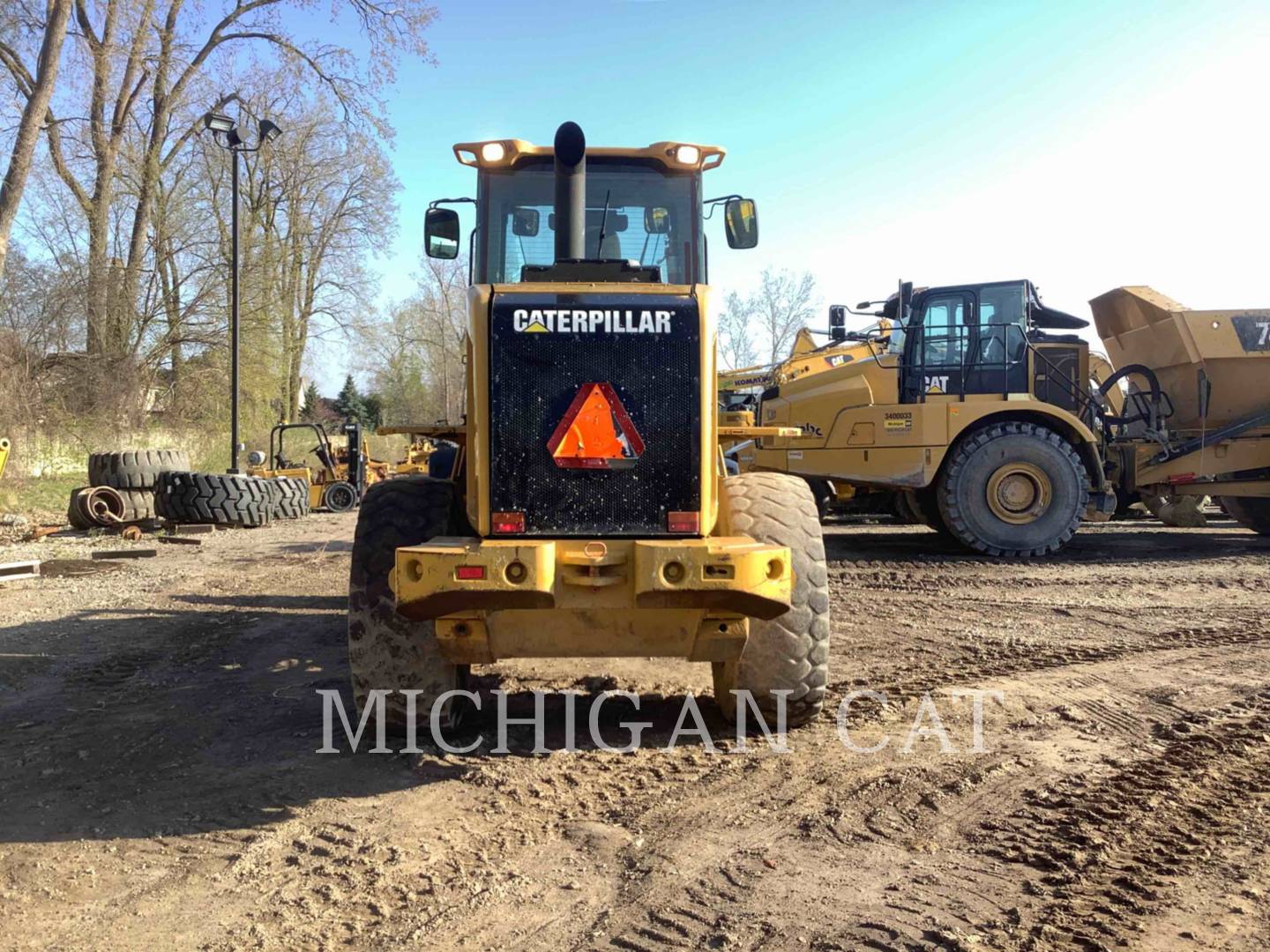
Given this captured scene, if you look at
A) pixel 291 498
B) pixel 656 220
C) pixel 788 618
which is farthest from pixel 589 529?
pixel 291 498

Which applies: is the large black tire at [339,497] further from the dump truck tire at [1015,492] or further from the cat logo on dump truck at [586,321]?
the cat logo on dump truck at [586,321]

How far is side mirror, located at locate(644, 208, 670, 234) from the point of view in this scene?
207 inches

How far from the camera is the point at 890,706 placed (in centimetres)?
505

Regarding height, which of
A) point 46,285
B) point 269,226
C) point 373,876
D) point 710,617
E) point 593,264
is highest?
point 269,226

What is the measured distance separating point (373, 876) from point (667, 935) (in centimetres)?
106

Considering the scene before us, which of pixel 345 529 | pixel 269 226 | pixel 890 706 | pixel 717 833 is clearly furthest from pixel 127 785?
pixel 269 226

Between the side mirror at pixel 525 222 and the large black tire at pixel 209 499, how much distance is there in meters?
10.5

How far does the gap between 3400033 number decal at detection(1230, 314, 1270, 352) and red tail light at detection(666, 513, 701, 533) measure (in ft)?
35.6

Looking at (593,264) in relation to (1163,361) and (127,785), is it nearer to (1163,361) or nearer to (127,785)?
(127,785)

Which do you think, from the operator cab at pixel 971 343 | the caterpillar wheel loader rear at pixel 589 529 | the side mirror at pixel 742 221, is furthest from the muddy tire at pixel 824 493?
the caterpillar wheel loader rear at pixel 589 529

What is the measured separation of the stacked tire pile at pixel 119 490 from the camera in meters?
13.7

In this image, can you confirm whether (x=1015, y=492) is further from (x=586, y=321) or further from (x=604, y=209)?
(x=586, y=321)

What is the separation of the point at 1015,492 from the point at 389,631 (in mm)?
8978

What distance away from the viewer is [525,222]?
5.30 m
